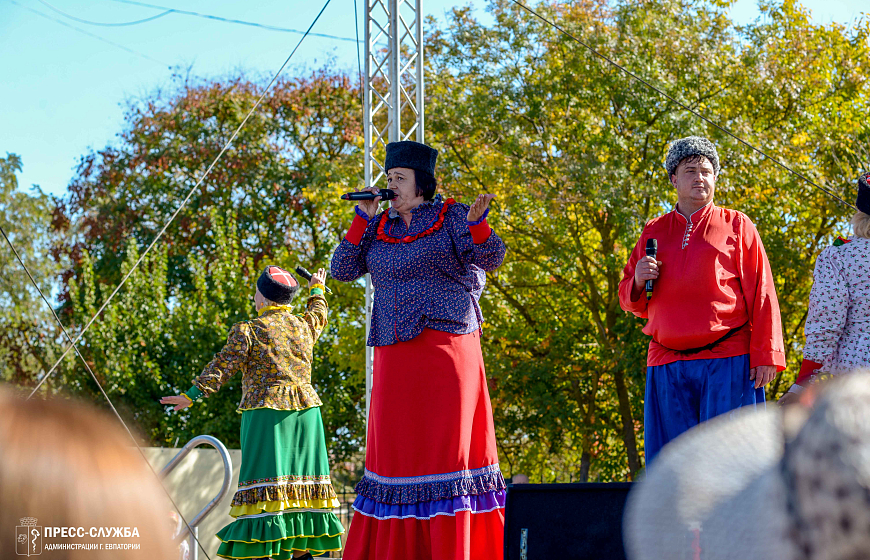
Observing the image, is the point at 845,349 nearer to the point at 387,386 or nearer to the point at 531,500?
the point at 531,500

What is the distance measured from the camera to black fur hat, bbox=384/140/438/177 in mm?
3418

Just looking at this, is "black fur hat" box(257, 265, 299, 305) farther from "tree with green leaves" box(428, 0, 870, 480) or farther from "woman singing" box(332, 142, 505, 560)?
"tree with green leaves" box(428, 0, 870, 480)

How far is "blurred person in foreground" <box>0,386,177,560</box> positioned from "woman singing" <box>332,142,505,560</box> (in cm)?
242

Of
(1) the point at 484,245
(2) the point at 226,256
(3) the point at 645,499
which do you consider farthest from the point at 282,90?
(3) the point at 645,499

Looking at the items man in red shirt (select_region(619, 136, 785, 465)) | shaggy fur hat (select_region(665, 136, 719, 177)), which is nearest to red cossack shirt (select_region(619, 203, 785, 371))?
man in red shirt (select_region(619, 136, 785, 465))

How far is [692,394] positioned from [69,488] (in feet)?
9.12

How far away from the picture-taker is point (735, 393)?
296 cm

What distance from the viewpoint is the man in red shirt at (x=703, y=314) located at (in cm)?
299

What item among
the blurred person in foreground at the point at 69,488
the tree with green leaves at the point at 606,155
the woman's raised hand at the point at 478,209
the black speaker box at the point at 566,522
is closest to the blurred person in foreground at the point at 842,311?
the black speaker box at the point at 566,522

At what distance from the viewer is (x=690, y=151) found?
10.6 ft

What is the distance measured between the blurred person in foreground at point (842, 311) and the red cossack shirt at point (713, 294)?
0.82 feet

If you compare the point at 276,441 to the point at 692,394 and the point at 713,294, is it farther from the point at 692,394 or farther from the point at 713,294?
the point at 713,294

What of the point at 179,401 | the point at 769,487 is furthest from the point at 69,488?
the point at 179,401

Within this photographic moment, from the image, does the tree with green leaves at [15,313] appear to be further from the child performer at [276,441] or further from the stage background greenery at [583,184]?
the stage background greenery at [583,184]
